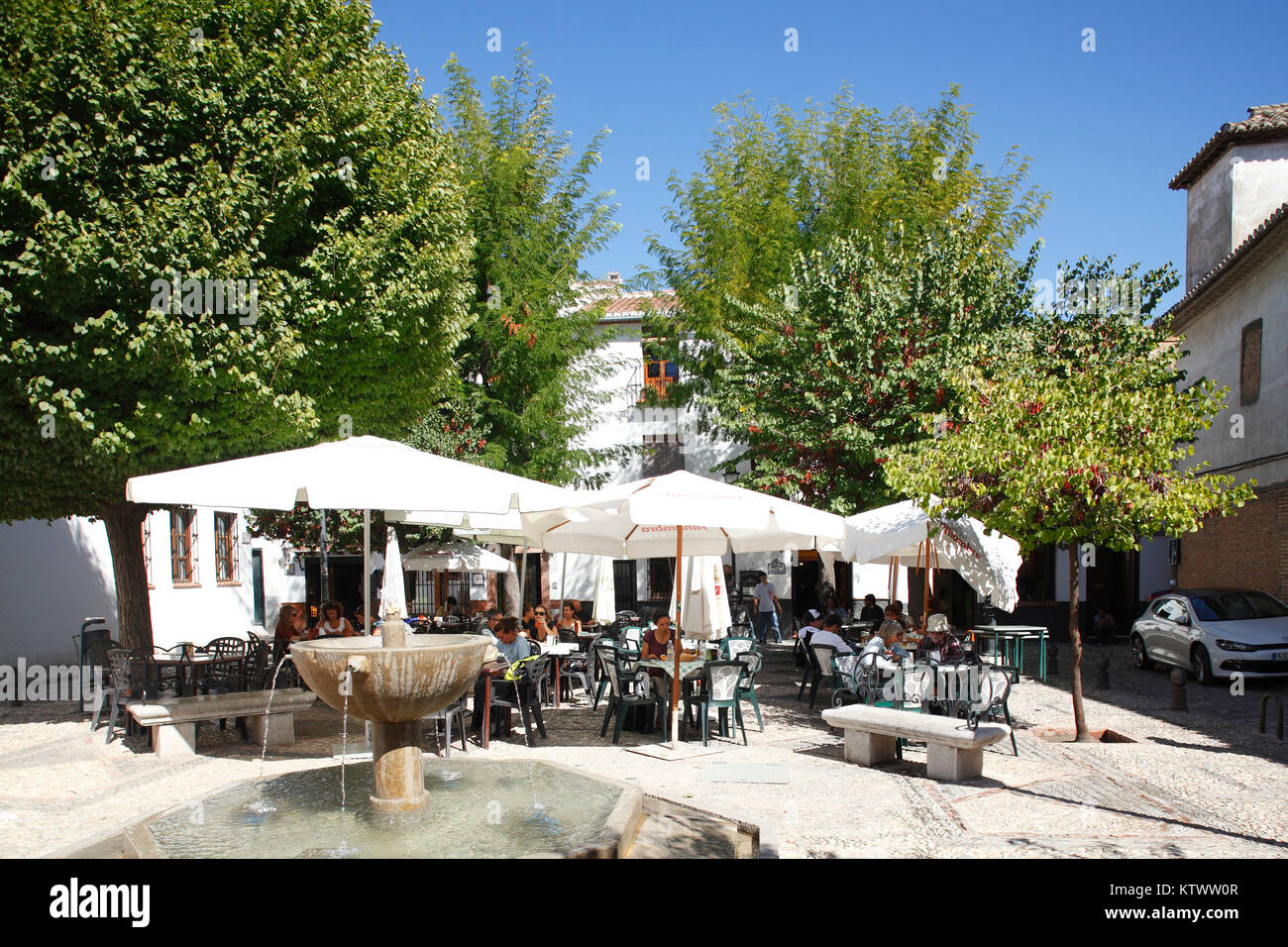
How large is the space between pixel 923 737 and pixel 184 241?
8305 mm

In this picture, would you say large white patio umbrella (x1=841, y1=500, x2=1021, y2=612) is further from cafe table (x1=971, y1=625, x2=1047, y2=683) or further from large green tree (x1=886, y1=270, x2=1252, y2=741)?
cafe table (x1=971, y1=625, x2=1047, y2=683)

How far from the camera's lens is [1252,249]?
16547 mm

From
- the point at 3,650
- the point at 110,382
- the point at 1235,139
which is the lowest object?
the point at 3,650

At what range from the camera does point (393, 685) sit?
557 cm

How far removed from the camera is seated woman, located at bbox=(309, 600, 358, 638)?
11.8 meters

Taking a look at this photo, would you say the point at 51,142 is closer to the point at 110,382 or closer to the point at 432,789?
the point at 110,382

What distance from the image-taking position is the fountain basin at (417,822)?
5.26 m

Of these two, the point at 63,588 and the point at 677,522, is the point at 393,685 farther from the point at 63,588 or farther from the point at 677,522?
the point at 63,588

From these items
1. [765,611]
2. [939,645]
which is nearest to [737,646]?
[939,645]

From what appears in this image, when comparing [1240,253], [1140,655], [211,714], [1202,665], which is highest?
[1240,253]

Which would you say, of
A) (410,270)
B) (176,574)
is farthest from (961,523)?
(176,574)

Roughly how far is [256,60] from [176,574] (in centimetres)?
1318

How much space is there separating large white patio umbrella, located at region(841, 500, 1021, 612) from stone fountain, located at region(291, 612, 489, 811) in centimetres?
Answer: 621

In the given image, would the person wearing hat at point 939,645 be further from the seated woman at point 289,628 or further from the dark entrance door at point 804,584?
the dark entrance door at point 804,584
